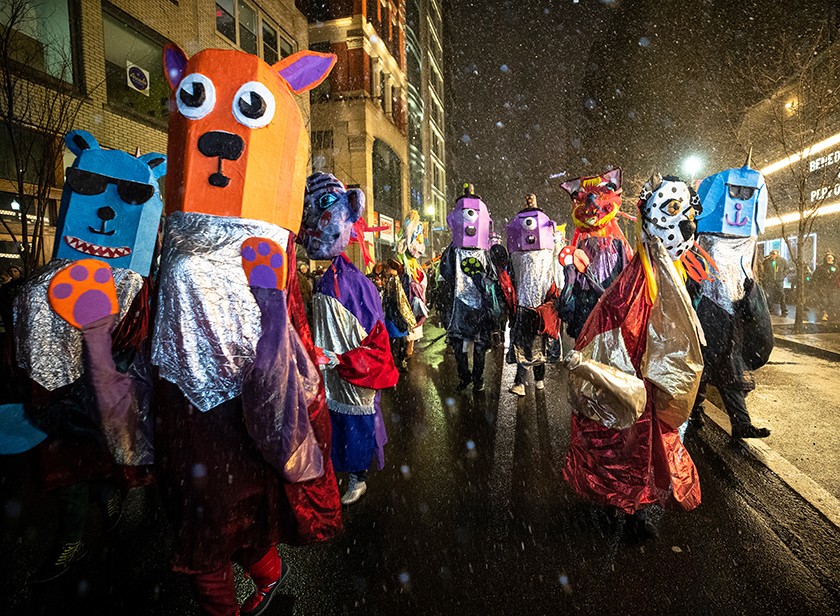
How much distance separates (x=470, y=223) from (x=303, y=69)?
384 centimetres

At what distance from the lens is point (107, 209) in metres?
2.61

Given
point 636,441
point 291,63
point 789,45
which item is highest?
point 789,45

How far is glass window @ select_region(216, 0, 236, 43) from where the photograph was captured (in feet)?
47.0

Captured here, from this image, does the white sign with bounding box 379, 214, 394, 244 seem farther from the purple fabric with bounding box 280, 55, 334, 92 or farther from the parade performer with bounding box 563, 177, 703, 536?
the purple fabric with bounding box 280, 55, 334, 92

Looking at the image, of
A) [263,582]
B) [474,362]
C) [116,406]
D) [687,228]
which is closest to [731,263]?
[687,228]

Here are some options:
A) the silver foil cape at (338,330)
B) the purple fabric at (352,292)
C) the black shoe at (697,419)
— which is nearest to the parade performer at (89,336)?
the silver foil cape at (338,330)

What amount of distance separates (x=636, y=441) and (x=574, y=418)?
0.39 meters

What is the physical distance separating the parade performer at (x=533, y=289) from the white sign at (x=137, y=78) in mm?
10776

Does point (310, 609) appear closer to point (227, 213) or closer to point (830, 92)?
point (227, 213)

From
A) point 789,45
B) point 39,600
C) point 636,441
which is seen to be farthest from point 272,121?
point 789,45

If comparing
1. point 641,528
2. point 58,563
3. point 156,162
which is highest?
point 156,162

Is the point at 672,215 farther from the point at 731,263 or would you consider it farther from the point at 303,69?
the point at 303,69

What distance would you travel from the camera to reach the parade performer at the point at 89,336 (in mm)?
2105

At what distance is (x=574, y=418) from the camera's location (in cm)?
291
